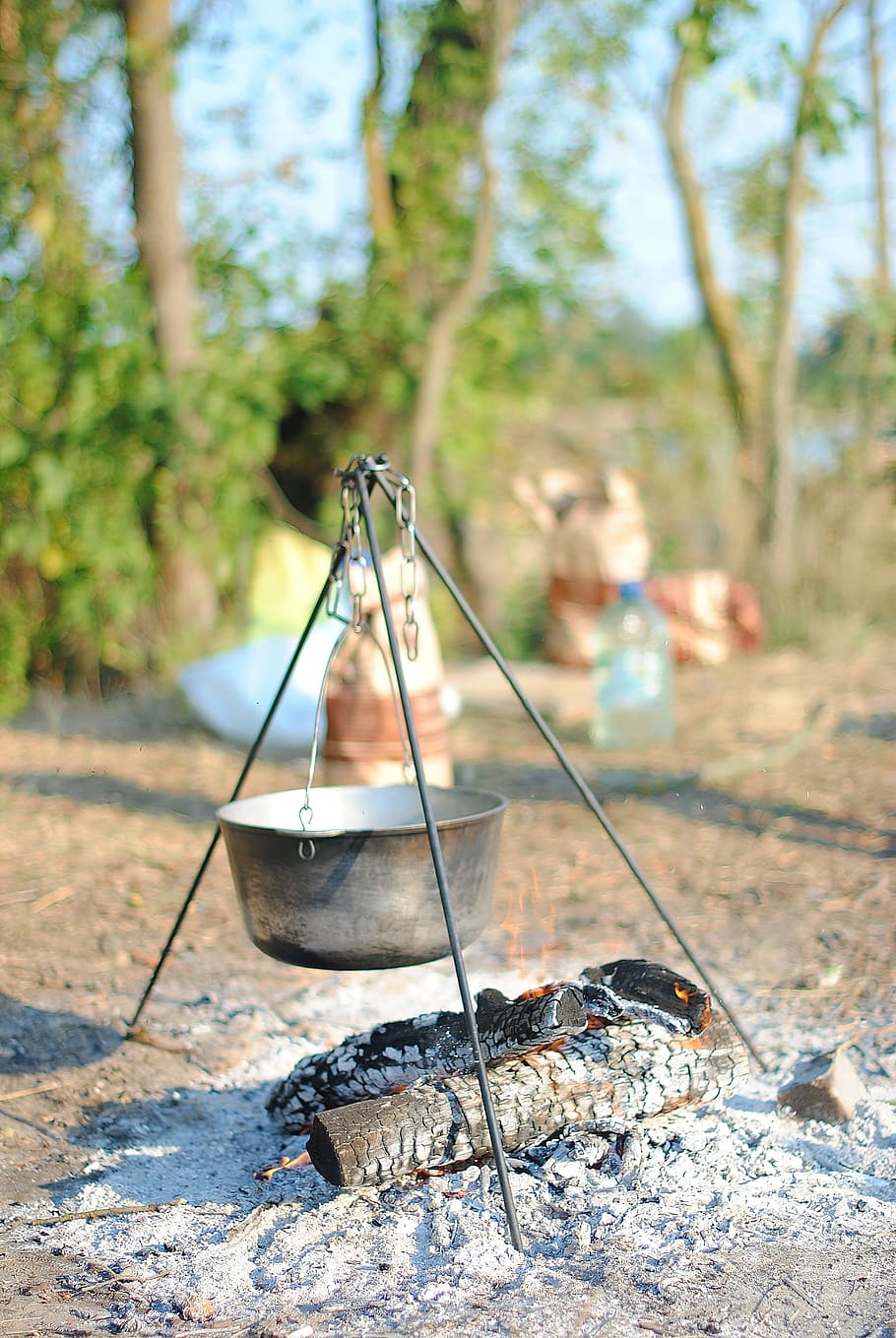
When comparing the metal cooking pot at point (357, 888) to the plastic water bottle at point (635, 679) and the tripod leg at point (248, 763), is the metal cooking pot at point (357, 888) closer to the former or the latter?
the tripod leg at point (248, 763)

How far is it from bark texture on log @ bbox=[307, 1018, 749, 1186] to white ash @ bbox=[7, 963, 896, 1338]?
0.23 feet

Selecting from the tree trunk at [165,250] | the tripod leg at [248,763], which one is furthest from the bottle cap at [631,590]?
the tripod leg at [248,763]

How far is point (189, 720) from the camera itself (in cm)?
690

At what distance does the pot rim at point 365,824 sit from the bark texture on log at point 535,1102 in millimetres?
509

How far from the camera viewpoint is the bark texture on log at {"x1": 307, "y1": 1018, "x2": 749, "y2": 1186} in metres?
2.30

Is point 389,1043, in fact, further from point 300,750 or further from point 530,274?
point 530,274

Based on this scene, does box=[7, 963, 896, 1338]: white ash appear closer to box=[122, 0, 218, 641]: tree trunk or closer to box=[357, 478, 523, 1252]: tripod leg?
box=[357, 478, 523, 1252]: tripod leg

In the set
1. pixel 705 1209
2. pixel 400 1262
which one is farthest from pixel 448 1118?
pixel 705 1209

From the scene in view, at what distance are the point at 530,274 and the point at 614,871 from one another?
614cm

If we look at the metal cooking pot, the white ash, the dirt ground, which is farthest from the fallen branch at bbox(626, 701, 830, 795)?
the metal cooking pot

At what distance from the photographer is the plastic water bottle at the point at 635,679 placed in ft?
21.3

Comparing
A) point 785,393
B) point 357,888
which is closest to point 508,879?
point 357,888

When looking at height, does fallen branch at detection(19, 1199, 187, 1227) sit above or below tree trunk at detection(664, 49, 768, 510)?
below

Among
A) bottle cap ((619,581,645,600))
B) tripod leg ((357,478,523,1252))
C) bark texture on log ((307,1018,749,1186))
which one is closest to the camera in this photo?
tripod leg ((357,478,523,1252))
